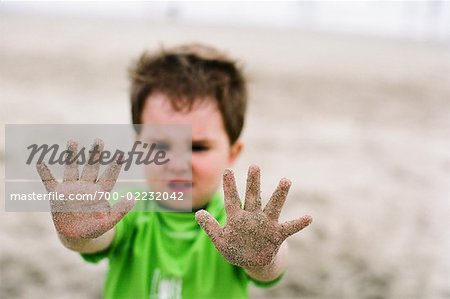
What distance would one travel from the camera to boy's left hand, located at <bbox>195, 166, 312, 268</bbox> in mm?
1505

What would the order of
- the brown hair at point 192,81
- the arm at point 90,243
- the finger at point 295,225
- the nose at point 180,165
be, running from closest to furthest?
the finger at point 295,225 < the arm at point 90,243 < the nose at point 180,165 < the brown hair at point 192,81

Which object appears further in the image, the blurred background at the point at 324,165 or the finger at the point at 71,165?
the blurred background at the point at 324,165

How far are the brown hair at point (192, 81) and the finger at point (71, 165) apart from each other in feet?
1.87

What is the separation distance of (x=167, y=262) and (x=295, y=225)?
0.70 metres

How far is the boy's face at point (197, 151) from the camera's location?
2.05 m

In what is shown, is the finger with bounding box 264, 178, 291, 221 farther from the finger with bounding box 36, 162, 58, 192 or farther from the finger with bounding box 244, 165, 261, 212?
the finger with bounding box 36, 162, 58, 192

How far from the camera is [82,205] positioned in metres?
1.59

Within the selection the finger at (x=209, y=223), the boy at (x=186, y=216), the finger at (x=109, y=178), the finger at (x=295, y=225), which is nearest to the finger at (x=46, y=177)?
the finger at (x=109, y=178)

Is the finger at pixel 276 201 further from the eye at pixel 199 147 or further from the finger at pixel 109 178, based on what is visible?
the eye at pixel 199 147

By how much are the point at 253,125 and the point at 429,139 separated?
2394 millimetres

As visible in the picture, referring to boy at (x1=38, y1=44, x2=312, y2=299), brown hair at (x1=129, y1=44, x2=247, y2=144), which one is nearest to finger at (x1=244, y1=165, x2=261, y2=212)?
boy at (x1=38, y1=44, x2=312, y2=299)

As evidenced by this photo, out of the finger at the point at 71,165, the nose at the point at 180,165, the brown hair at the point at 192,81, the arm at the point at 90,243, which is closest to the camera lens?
the finger at the point at 71,165

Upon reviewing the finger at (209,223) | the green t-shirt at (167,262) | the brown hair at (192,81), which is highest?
the brown hair at (192,81)

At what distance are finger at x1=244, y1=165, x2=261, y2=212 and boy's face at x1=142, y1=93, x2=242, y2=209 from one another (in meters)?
0.55
